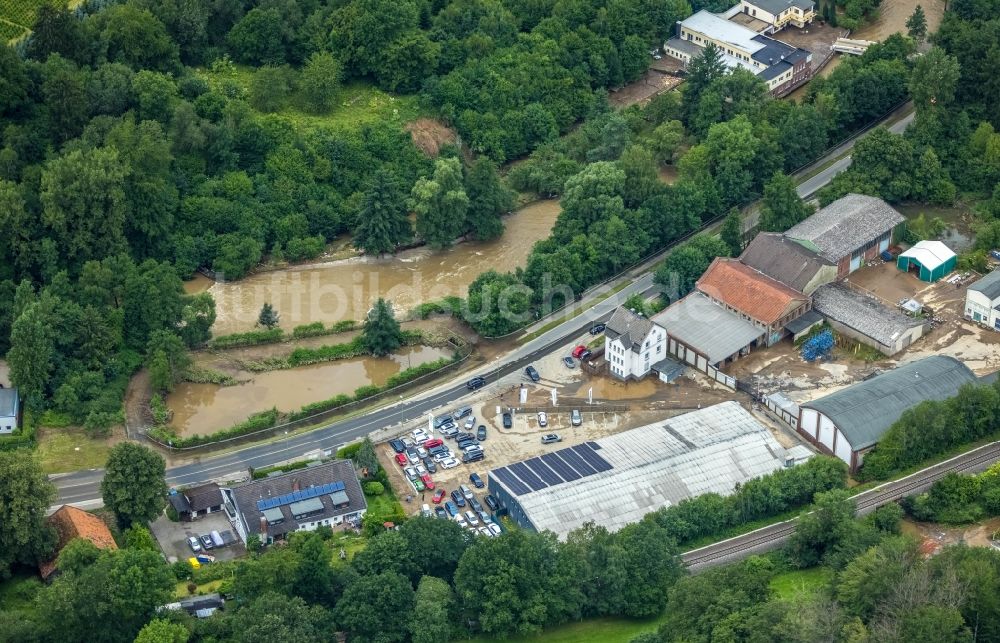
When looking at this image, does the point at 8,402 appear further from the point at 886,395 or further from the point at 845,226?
the point at 845,226

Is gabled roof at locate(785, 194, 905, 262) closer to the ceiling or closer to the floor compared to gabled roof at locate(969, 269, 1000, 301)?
closer to the ceiling

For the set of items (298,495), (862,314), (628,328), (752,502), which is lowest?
(752,502)

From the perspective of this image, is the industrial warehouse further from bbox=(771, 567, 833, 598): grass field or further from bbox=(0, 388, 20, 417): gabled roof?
bbox=(0, 388, 20, 417): gabled roof

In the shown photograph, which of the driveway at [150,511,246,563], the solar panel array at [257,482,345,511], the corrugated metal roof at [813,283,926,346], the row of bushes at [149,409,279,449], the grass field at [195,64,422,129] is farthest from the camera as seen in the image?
the grass field at [195,64,422,129]

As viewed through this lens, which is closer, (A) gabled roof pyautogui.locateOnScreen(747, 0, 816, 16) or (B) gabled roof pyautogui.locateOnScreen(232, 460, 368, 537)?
(B) gabled roof pyautogui.locateOnScreen(232, 460, 368, 537)

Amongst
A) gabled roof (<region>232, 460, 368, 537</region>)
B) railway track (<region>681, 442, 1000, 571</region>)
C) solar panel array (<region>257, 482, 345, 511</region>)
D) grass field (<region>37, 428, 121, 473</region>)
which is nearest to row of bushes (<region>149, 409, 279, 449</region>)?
grass field (<region>37, 428, 121, 473</region>)

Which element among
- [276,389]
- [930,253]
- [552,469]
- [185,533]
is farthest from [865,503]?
[185,533]

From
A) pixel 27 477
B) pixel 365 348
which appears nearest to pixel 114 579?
pixel 27 477
